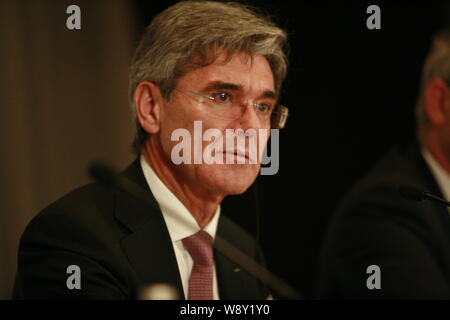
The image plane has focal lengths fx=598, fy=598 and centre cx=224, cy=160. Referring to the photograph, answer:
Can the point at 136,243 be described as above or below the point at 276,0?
below

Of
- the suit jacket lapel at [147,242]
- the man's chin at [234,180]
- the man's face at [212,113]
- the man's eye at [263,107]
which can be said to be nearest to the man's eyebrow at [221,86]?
the man's face at [212,113]

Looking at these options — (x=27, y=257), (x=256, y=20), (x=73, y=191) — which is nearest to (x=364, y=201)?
(x=256, y=20)

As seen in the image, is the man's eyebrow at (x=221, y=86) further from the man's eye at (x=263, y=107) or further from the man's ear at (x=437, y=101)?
the man's ear at (x=437, y=101)

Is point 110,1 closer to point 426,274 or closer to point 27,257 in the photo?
point 27,257

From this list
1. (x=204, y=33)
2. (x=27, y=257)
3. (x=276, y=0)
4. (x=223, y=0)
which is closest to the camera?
(x=27, y=257)

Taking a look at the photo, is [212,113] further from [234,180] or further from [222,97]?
[234,180]

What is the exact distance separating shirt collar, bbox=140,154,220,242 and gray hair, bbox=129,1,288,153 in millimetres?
145

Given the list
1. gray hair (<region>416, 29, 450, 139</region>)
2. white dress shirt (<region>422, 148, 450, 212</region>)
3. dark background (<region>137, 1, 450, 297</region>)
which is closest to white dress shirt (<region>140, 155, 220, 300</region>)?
dark background (<region>137, 1, 450, 297</region>)

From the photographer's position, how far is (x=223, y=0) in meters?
2.14

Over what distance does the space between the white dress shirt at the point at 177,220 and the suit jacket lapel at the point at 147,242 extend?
23 millimetres

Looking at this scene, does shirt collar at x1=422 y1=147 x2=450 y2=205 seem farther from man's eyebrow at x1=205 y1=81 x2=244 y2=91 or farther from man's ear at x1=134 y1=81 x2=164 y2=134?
man's ear at x1=134 y1=81 x2=164 y2=134

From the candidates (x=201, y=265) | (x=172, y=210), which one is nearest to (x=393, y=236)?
(x=201, y=265)
